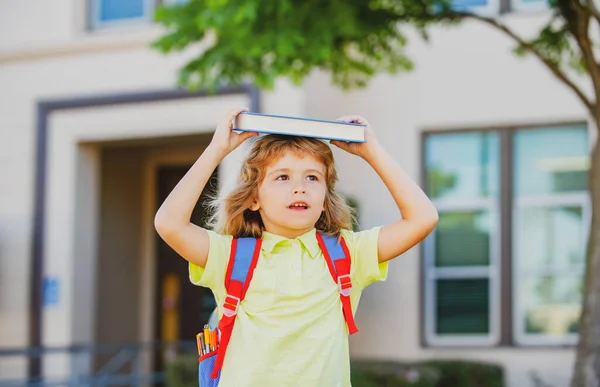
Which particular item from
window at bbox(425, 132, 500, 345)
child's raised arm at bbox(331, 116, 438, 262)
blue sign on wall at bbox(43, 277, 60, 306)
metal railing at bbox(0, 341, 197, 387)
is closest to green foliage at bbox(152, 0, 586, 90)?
window at bbox(425, 132, 500, 345)

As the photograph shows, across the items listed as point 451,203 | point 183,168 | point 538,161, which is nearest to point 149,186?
point 183,168

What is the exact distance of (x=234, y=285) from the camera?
2943 mm

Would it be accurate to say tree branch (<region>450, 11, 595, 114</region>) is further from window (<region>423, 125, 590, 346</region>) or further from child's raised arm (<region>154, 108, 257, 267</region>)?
child's raised arm (<region>154, 108, 257, 267</region>)

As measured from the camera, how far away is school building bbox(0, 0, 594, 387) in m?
9.46

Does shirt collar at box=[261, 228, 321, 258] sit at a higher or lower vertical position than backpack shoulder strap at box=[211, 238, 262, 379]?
higher

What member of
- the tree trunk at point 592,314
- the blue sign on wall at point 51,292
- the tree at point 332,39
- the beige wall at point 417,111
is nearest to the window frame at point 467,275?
the beige wall at point 417,111

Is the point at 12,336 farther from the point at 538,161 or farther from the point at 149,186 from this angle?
the point at 538,161

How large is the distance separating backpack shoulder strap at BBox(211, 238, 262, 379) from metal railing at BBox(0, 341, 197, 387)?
6.46m

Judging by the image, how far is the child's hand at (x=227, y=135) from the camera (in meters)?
2.89

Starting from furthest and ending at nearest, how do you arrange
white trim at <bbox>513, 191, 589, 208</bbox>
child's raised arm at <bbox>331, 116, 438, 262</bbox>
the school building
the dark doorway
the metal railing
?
the dark doorway
the metal railing
the school building
white trim at <bbox>513, 191, 589, 208</bbox>
child's raised arm at <bbox>331, 116, 438, 262</bbox>

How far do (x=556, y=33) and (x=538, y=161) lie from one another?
2.82 metres

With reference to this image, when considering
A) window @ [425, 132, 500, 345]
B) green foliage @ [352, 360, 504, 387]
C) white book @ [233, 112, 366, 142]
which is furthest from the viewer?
window @ [425, 132, 500, 345]

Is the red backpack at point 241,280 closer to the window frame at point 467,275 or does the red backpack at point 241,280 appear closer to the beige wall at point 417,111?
the beige wall at point 417,111

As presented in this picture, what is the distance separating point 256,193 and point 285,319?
0.40m
